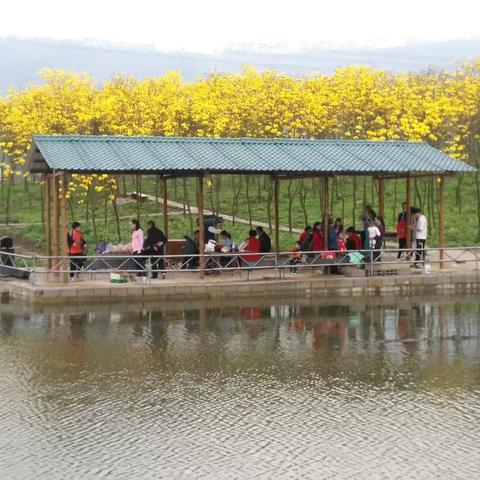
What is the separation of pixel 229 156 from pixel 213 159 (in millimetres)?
671

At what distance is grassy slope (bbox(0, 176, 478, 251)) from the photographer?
4172 centimetres

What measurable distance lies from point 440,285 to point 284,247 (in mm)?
11432

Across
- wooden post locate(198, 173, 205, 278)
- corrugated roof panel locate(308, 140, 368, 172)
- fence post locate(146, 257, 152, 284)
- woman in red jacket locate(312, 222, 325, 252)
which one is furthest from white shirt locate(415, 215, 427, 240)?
fence post locate(146, 257, 152, 284)

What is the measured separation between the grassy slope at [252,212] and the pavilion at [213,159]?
8.64 metres

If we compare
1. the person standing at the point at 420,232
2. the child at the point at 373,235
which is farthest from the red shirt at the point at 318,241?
the person standing at the point at 420,232

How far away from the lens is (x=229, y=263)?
87.7ft

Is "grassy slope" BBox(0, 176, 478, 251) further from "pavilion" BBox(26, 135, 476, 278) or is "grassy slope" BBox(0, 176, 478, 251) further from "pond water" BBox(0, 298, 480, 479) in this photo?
"pond water" BBox(0, 298, 480, 479)

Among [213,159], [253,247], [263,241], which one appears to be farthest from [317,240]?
[213,159]

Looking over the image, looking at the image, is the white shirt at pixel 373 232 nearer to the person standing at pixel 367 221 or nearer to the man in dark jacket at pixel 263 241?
the person standing at pixel 367 221

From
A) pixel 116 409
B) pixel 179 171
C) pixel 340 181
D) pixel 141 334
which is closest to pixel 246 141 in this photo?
pixel 179 171

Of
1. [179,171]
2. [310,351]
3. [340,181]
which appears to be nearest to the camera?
[310,351]

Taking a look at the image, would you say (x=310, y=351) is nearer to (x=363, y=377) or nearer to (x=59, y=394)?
(x=363, y=377)

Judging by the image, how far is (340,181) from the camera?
5366 centimetres

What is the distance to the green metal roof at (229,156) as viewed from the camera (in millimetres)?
25547
